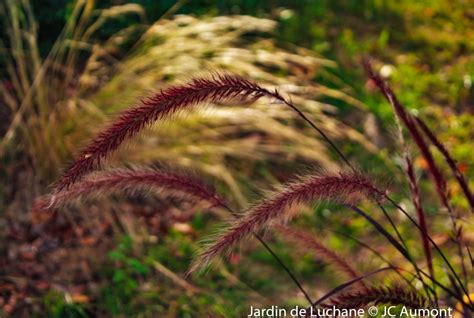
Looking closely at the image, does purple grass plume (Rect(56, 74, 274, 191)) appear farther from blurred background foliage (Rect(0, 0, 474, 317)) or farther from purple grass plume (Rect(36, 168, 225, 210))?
blurred background foliage (Rect(0, 0, 474, 317))

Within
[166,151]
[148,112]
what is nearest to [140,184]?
[148,112]

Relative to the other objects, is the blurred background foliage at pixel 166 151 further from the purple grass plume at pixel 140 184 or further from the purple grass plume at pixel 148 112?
the purple grass plume at pixel 148 112

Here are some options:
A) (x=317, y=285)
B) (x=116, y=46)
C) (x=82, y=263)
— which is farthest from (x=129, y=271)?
(x=116, y=46)

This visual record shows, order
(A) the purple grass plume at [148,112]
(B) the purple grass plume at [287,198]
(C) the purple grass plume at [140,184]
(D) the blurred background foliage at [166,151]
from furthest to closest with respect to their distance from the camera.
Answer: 1. (D) the blurred background foliage at [166,151]
2. (C) the purple grass plume at [140,184]
3. (B) the purple grass plume at [287,198]
4. (A) the purple grass plume at [148,112]

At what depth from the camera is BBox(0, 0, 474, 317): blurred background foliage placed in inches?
134

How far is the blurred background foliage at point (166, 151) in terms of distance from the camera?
3.40 m

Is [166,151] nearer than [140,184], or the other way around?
[140,184]

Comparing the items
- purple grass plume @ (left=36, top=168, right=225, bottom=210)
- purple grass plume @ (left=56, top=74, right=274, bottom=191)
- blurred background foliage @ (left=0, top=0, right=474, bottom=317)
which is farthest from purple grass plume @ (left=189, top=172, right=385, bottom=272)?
blurred background foliage @ (left=0, top=0, right=474, bottom=317)

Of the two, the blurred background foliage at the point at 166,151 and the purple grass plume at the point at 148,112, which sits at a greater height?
the purple grass plume at the point at 148,112

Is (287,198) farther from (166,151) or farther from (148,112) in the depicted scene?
(166,151)

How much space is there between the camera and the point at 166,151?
3812 mm

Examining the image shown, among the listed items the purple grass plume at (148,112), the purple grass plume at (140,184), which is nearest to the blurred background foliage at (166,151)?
the purple grass plume at (140,184)

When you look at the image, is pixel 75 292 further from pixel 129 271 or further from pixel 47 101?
pixel 47 101

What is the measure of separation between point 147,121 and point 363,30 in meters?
4.39
